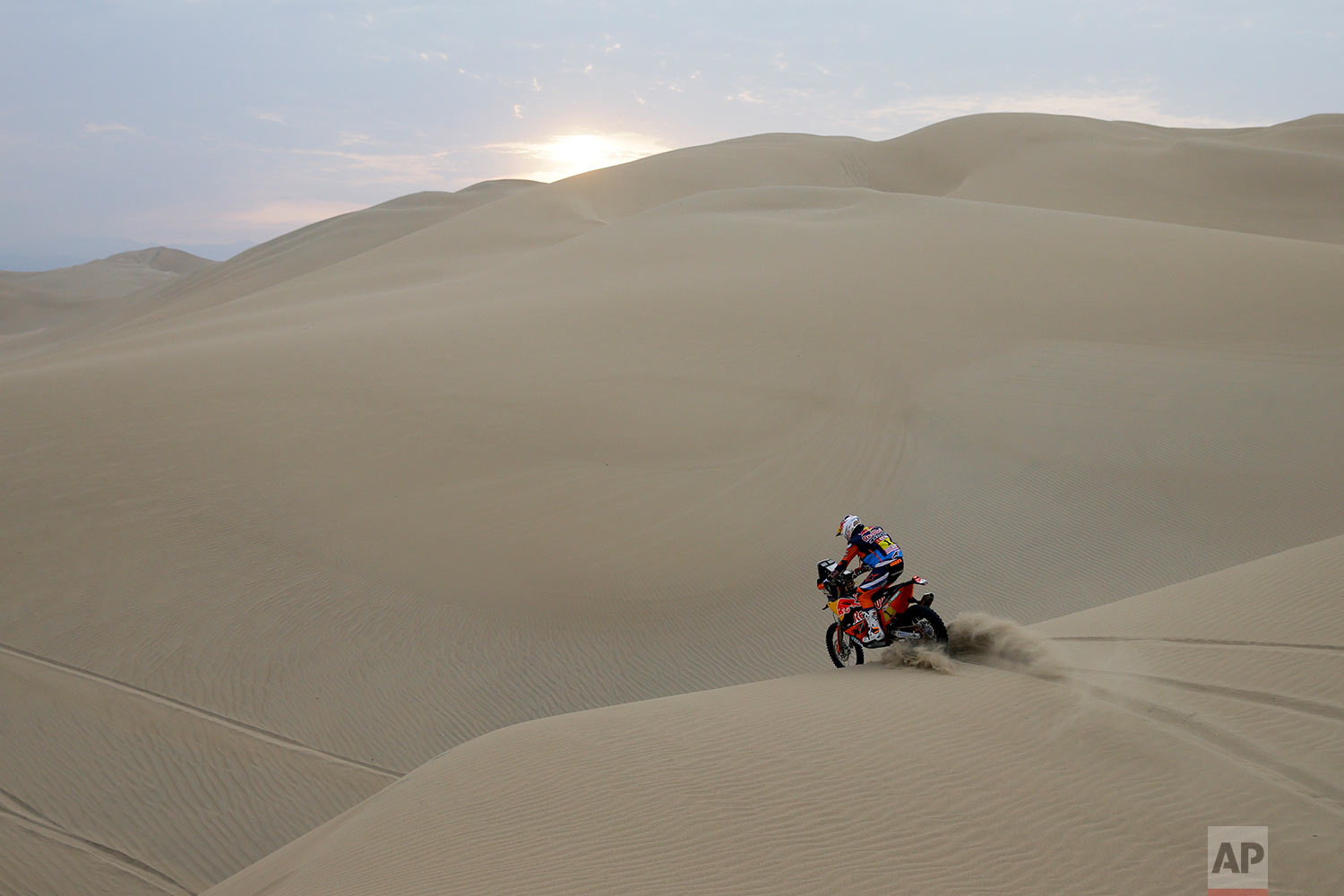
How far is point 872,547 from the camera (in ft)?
23.6

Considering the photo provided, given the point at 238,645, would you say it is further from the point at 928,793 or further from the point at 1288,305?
the point at 1288,305

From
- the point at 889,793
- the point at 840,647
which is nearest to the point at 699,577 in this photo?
the point at 840,647

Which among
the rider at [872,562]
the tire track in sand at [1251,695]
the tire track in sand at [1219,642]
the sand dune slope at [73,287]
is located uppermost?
the sand dune slope at [73,287]

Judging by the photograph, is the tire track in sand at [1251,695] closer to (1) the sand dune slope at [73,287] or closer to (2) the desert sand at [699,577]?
(2) the desert sand at [699,577]

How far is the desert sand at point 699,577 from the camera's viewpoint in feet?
14.8

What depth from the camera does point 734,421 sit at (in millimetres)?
14375

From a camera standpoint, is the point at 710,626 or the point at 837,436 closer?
the point at 710,626

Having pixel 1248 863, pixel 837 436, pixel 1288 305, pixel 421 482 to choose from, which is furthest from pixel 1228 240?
pixel 1248 863

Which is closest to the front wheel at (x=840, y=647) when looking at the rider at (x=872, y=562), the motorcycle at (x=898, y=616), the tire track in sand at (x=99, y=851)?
the motorcycle at (x=898, y=616)

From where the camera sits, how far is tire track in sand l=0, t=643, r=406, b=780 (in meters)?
8.03

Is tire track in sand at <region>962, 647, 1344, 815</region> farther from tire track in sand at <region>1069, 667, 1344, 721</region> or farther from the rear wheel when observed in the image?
the rear wheel

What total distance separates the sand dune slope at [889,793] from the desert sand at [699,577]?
3cm

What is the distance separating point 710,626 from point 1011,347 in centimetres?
953

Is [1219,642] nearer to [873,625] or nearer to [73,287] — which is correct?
[873,625]
